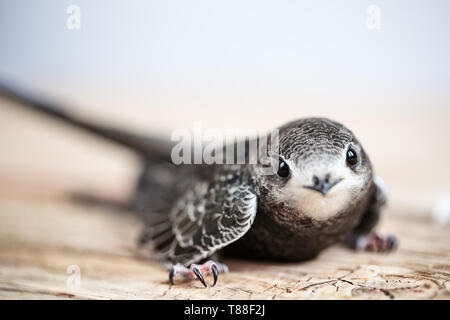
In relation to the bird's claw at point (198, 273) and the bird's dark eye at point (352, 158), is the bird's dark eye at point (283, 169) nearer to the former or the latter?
the bird's dark eye at point (352, 158)

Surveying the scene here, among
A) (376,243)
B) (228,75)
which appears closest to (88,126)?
(228,75)

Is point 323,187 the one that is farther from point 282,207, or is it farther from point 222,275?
point 222,275

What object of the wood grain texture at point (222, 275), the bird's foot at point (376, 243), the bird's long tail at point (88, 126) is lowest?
the wood grain texture at point (222, 275)

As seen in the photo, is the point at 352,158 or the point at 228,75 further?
the point at 228,75

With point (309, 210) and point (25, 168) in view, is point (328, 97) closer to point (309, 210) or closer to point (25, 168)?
point (309, 210)

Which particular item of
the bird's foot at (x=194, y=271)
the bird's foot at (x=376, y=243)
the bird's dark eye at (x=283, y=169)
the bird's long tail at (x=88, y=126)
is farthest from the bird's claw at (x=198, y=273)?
the bird's long tail at (x=88, y=126)

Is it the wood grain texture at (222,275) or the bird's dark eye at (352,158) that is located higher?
the bird's dark eye at (352,158)
